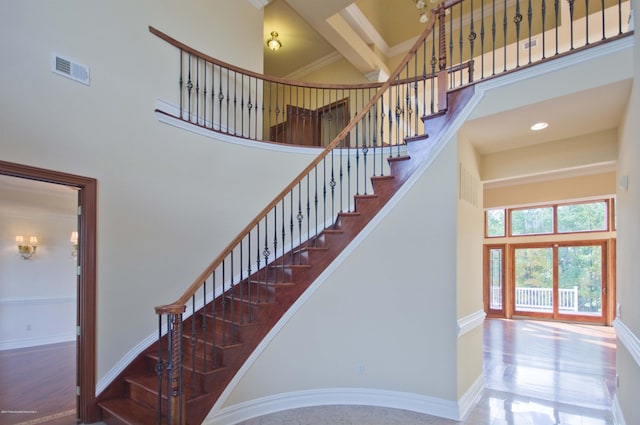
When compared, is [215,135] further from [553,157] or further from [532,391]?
[532,391]

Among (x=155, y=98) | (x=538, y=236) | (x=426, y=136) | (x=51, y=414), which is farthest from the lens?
(x=538, y=236)

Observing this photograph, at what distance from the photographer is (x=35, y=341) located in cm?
620

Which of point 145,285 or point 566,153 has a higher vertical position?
point 566,153

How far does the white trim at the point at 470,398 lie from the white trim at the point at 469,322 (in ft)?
2.01

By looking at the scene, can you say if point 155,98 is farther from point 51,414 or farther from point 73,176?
point 51,414

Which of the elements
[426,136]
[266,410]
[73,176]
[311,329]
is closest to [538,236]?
[426,136]

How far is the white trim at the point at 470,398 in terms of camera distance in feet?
10.8

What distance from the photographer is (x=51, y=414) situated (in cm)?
332

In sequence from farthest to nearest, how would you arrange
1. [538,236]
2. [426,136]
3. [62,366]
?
[538,236]
[62,366]
[426,136]

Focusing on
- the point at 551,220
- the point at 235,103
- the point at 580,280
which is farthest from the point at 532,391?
the point at 551,220

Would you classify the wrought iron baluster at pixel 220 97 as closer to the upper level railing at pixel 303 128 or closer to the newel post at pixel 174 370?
the upper level railing at pixel 303 128

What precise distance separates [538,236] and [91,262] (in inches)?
371

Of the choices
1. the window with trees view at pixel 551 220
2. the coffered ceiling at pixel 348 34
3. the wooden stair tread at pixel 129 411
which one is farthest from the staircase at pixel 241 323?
the window with trees view at pixel 551 220

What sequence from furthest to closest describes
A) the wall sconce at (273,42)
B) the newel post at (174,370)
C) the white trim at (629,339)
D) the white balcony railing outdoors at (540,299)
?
the white balcony railing outdoors at (540,299) < the wall sconce at (273,42) < the newel post at (174,370) < the white trim at (629,339)
